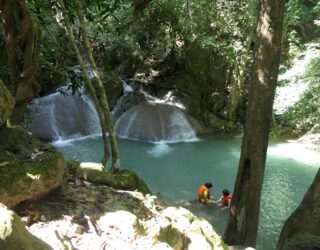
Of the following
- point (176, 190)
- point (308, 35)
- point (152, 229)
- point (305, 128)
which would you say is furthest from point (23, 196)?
point (308, 35)

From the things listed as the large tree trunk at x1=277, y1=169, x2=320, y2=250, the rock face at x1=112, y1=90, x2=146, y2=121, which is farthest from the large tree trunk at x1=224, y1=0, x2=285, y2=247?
the rock face at x1=112, y1=90, x2=146, y2=121

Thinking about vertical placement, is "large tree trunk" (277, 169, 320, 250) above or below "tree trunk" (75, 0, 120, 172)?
below

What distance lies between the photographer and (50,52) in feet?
20.7

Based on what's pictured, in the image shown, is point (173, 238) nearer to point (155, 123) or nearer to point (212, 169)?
point (212, 169)

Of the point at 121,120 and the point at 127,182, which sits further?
the point at 121,120

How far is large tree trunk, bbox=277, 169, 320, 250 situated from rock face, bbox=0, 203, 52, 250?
4.12 metres

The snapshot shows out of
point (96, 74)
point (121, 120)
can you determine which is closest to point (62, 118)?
point (121, 120)

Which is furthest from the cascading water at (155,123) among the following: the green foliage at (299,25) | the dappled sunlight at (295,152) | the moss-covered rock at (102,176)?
the moss-covered rock at (102,176)

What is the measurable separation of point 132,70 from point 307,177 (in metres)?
9.37

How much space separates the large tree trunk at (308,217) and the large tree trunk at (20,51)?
150 inches

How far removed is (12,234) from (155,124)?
13.1 meters

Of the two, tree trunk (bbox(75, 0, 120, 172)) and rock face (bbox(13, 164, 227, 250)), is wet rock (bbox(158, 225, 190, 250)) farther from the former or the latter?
tree trunk (bbox(75, 0, 120, 172))

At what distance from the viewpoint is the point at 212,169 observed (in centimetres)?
1196

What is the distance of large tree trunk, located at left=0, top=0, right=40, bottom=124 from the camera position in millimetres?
3713
